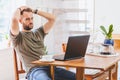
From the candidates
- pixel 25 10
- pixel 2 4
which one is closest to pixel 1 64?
pixel 2 4

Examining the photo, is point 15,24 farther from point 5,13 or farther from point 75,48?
point 5,13

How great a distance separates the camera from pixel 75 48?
1932 mm

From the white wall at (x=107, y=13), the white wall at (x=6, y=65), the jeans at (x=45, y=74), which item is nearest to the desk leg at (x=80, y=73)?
the jeans at (x=45, y=74)

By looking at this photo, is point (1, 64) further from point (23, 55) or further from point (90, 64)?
point (90, 64)

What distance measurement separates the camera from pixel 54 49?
4.46 metres

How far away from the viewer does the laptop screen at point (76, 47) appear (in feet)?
6.12

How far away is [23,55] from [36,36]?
27cm

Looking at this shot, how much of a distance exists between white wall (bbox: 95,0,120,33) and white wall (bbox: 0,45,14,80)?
6.83 feet

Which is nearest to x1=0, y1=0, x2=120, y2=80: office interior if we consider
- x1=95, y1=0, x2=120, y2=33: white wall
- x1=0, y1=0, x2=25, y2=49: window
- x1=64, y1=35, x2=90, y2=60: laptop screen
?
x1=95, y1=0, x2=120, y2=33: white wall

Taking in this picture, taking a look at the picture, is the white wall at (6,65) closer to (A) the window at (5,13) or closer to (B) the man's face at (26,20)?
(A) the window at (5,13)

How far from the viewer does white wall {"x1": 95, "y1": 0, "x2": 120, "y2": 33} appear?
4520mm

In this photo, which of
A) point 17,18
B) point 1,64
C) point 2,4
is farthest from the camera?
point 2,4

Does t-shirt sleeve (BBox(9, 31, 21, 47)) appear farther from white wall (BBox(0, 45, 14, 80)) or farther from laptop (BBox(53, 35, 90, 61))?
white wall (BBox(0, 45, 14, 80))

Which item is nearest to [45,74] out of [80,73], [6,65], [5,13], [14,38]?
[80,73]
